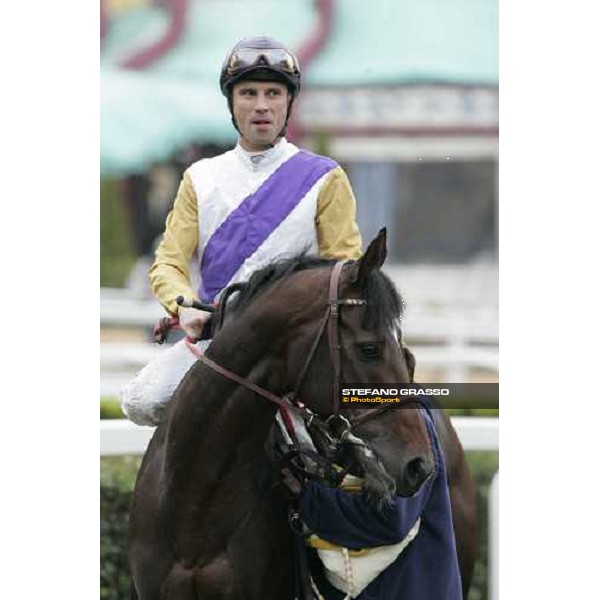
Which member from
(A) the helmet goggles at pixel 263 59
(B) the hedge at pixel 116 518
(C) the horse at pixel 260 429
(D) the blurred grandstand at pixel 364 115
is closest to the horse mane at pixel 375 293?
(C) the horse at pixel 260 429

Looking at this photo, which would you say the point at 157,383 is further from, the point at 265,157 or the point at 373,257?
the point at 373,257

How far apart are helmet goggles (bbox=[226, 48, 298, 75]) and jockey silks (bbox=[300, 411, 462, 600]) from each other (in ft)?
3.82

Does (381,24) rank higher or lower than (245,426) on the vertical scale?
higher

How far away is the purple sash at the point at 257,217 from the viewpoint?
3.89 metres

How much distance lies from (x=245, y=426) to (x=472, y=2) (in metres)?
1.80

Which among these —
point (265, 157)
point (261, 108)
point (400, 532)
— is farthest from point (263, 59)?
point (400, 532)

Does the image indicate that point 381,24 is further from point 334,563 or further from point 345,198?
point 334,563

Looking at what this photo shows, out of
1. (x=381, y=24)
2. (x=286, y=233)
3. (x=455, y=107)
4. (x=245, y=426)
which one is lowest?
(x=245, y=426)

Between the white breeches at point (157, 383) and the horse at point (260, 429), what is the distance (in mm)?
122

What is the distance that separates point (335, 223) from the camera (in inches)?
155

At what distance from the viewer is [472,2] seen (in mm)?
4355

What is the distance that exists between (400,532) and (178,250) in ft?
3.77

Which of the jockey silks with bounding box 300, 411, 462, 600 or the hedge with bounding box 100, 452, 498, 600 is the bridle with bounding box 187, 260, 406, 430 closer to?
the jockey silks with bounding box 300, 411, 462, 600
